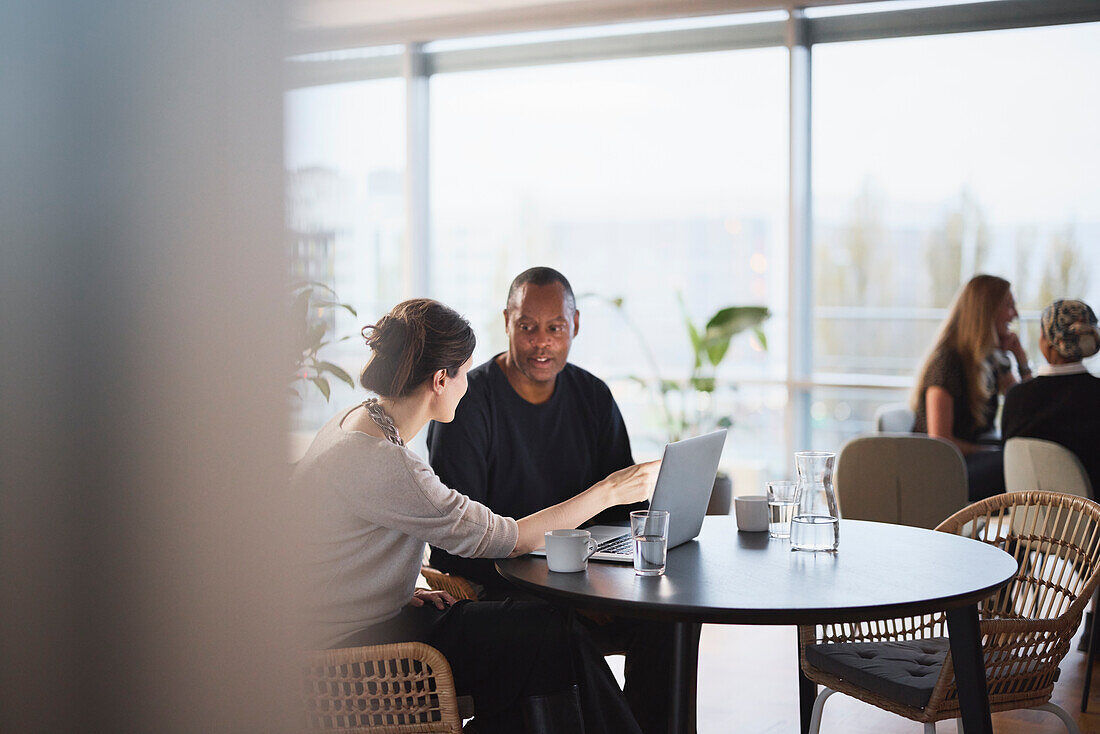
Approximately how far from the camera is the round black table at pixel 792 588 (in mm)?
1575

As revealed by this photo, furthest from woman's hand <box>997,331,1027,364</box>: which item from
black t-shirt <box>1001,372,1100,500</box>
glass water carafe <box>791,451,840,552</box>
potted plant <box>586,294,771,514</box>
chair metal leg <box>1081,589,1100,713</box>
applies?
glass water carafe <box>791,451,840,552</box>

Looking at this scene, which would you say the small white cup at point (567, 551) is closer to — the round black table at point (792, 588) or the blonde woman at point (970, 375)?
the round black table at point (792, 588)

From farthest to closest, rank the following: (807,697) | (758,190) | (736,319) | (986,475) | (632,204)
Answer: (632,204)
(758,190)
(736,319)
(986,475)
(807,697)

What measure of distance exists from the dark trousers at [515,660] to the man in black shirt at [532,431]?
40cm

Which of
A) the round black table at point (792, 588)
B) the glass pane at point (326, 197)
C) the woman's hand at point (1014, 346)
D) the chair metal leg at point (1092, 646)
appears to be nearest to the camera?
the glass pane at point (326, 197)

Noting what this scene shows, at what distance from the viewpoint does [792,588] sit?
5.51 ft

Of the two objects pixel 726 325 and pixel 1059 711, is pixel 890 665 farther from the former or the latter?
pixel 726 325

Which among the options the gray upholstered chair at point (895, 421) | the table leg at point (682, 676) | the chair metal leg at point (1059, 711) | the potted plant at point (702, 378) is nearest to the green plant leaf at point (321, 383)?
the table leg at point (682, 676)

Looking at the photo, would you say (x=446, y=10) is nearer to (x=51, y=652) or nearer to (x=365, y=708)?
(x=365, y=708)

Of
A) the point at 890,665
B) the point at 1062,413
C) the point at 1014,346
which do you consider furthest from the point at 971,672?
the point at 1014,346

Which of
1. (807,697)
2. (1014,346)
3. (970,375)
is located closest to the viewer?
(807,697)

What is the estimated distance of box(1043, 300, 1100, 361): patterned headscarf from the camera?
344 cm

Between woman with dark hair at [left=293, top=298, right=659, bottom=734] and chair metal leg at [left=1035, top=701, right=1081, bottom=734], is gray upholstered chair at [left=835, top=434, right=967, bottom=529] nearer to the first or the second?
chair metal leg at [left=1035, top=701, right=1081, bottom=734]

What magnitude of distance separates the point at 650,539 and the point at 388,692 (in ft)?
1.62
